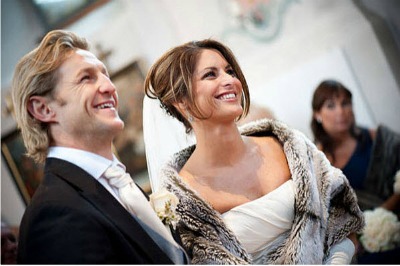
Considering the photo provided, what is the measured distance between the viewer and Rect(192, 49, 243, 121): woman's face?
78.7 inches

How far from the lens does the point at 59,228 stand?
139 centimetres

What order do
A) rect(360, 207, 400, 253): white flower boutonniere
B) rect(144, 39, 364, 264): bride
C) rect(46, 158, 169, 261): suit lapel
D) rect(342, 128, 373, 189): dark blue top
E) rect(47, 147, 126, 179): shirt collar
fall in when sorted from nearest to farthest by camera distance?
rect(46, 158, 169, 261): suit lapel < rect(47, 147, 126, 179): shirt collar < rect(144, 39, 364, 264): bride < rect(360, 207, 400, 253): white flower boutonniere < rect(342, 128, 373, 189): dark blue top

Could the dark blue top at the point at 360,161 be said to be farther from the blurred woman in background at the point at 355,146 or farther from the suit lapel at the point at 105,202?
the suit lapel at the point at 105,202

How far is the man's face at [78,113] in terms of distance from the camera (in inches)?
65.8

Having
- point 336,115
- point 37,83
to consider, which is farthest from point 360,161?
point 37,83

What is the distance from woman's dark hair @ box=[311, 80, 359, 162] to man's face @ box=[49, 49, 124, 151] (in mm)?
1524

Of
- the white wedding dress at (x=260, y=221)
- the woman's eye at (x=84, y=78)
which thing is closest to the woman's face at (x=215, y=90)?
the white wedding dress at (x=260, y=221)

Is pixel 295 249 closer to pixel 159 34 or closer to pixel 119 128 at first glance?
pixel 119 128

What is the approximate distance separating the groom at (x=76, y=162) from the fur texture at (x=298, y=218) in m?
0.17

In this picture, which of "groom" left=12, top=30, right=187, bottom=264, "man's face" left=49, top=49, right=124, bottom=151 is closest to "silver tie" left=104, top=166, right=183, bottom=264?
"groom" left=12, top=30, right=187, bottom=264

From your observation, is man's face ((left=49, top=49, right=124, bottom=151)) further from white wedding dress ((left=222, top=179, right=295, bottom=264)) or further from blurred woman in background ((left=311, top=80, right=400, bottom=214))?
blurred woman in background ((left=311, top=80, right=400, bottom=214))

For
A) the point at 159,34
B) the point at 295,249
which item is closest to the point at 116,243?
the point at 295,249

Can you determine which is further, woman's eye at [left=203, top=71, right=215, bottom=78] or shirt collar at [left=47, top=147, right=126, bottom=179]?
woman's eye at [left=203, top=71, right=215, bottom=78]

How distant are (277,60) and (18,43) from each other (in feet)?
4.41
